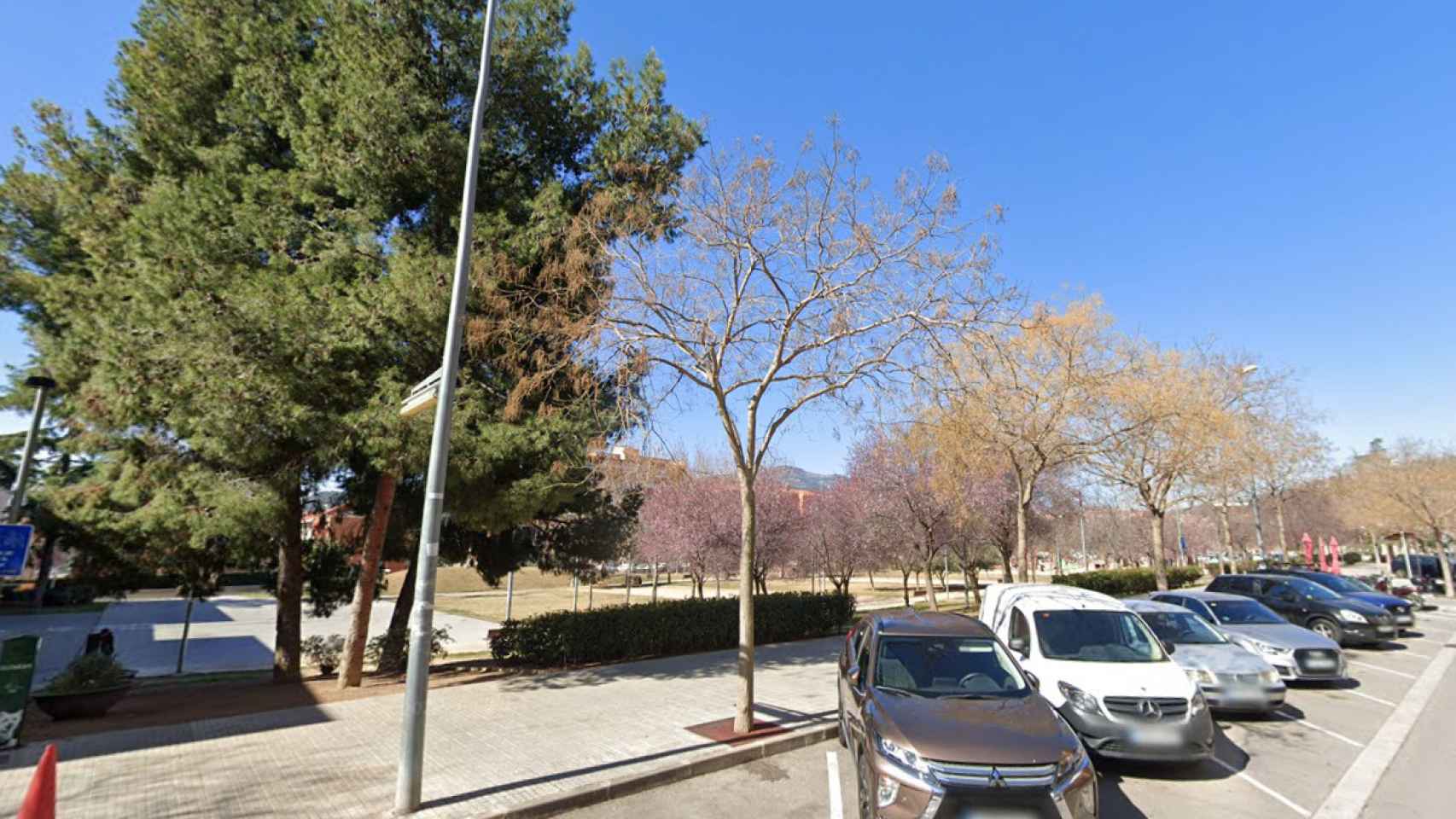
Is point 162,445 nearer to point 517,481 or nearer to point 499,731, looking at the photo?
point 517,481

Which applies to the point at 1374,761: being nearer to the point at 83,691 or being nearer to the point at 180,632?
the point at 83,691

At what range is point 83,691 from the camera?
9.05m

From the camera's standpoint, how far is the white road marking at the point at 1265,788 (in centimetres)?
601

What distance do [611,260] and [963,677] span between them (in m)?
6.79

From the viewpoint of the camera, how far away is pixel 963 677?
5973 millimetres

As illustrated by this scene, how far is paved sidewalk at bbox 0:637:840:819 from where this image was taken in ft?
19.6

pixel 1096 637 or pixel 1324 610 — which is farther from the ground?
pixel 1096 637

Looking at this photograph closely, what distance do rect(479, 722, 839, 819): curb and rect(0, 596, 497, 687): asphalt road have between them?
15.7m

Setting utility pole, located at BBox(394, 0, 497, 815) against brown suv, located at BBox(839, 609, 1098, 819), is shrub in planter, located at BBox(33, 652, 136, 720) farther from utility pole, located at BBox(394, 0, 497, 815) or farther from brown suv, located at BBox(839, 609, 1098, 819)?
brown suv, located at BBox(839, 609, 1098, 819)

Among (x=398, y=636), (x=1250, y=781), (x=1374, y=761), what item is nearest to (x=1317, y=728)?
(x=1374, y=761)

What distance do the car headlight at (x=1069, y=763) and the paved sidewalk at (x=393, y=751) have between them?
12.8 ft

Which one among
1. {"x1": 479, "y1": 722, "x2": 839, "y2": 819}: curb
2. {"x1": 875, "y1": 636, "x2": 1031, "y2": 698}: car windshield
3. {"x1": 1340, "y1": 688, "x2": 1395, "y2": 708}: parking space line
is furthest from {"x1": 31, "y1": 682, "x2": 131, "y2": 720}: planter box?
{"x1": 1340, "y1": 688, "x2": 1395, "y2": 708}: parking space line

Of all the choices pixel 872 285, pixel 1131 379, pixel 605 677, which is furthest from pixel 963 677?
pixel 1131 379

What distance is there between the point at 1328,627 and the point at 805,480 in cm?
1433
